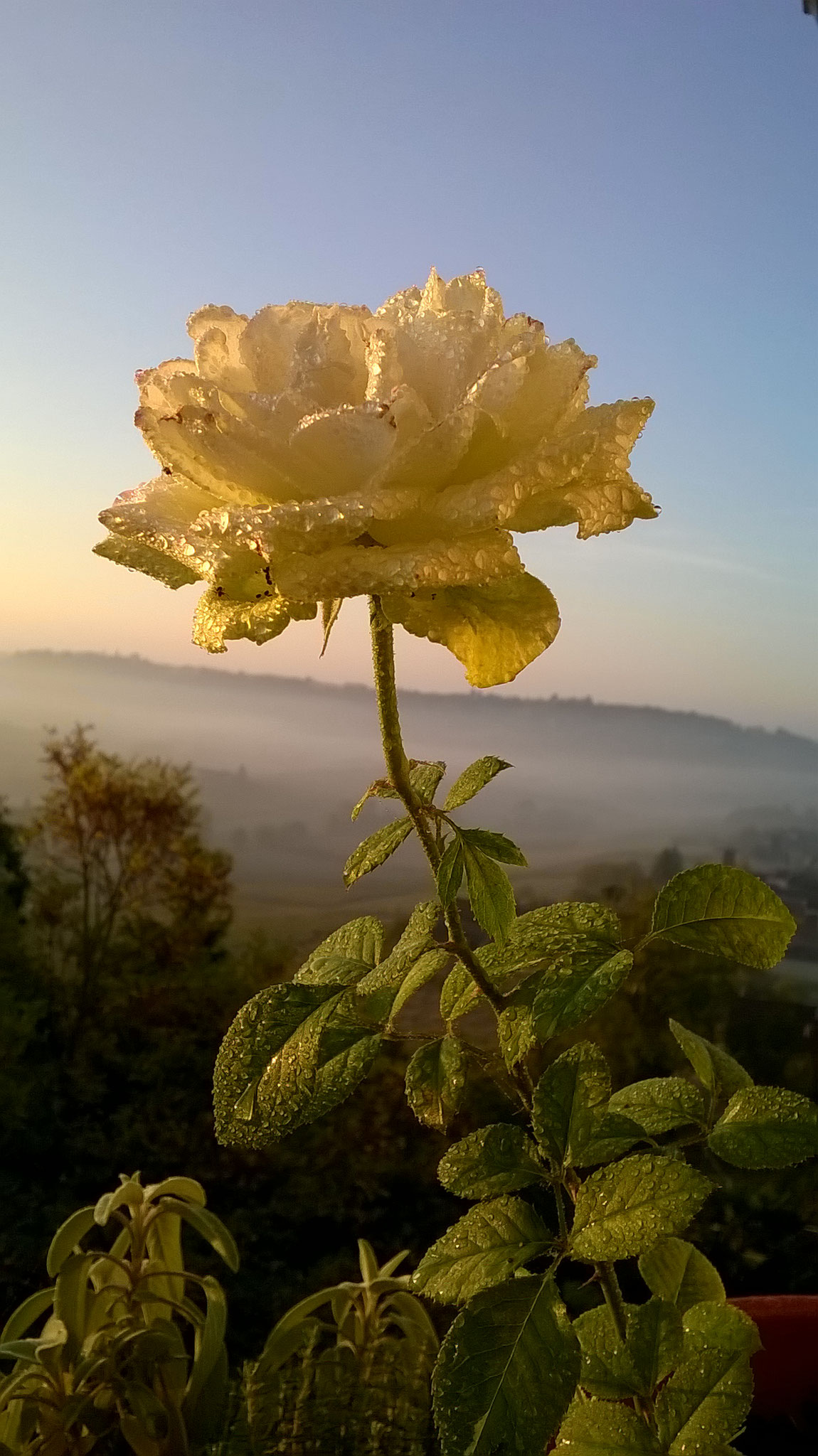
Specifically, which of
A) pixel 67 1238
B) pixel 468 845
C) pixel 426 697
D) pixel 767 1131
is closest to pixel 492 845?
pixel 468 845

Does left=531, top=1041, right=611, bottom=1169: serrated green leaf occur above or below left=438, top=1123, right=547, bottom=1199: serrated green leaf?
above

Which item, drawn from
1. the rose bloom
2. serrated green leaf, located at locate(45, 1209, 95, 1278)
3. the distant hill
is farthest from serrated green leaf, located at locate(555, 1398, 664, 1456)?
the distant hill

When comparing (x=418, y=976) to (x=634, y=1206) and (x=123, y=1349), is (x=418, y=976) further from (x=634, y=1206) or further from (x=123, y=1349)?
(x=123, y=1349)

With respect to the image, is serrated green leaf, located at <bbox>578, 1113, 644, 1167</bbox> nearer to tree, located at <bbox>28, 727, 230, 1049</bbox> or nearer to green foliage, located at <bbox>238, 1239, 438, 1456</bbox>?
green foliage, located at <bbox>238, 1239, 438, 1456</bbox>

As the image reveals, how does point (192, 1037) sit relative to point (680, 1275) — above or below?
below

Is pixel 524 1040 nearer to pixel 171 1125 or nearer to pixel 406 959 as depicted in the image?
pixel 406 959

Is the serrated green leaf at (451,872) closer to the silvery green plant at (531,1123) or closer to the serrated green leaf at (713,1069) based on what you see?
the silvery green plant at (531,1123)
